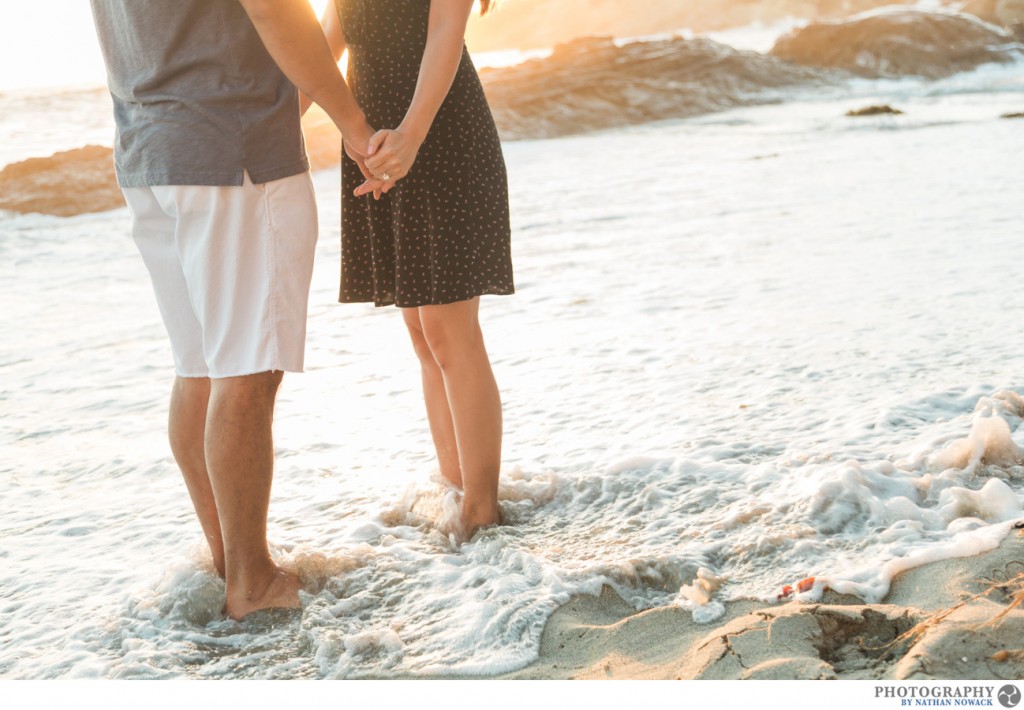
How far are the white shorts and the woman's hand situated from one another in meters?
0.17

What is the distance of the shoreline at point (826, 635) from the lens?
1760 millimetres

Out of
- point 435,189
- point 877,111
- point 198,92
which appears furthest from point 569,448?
point 877,111

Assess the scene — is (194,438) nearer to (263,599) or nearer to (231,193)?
(263,599)

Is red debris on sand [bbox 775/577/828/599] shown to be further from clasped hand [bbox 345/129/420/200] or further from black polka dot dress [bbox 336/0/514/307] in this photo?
clasped hand [bbox 345/129/420/200]

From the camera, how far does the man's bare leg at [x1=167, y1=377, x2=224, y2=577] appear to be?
94.0 inches

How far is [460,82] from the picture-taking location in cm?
246

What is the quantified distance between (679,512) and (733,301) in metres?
2.36

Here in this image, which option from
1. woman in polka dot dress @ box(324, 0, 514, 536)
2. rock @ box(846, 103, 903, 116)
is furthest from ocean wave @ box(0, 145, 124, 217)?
rock @ box(846, 103, 903, 116)

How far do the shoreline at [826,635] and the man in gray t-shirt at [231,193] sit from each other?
0.72 m

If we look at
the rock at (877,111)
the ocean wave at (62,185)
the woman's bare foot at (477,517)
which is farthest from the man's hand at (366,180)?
the rock at (877,111)

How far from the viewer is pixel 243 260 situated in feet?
6.98

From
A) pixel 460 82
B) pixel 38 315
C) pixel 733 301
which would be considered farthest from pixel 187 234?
pixel 38 315
